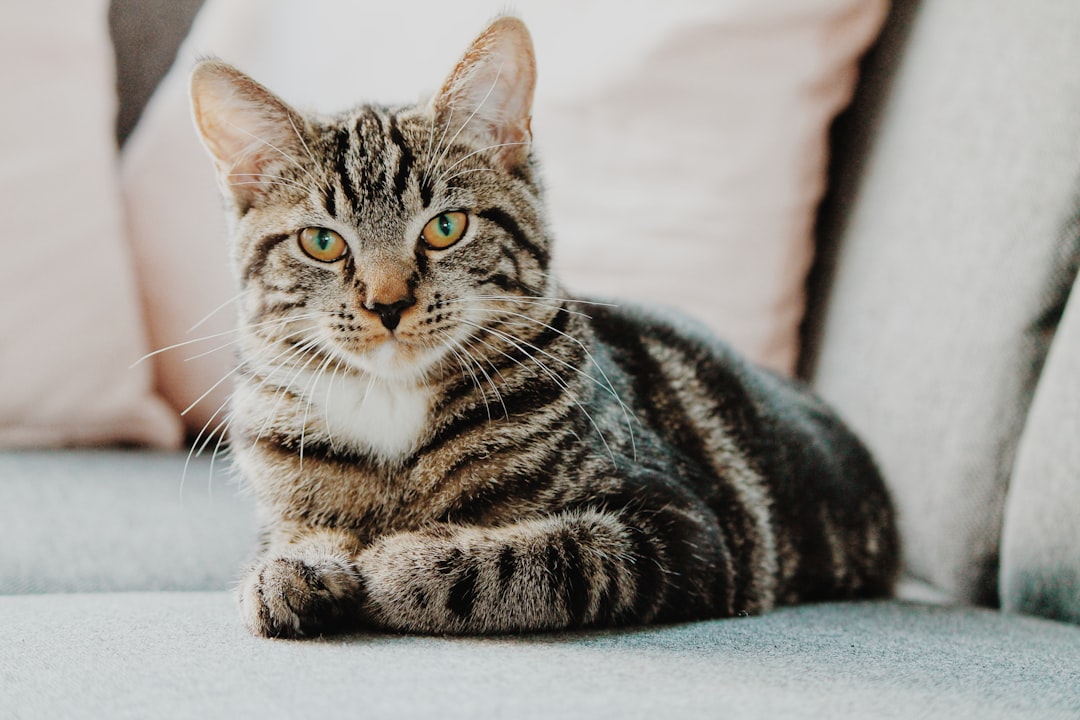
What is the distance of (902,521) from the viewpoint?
1.26m

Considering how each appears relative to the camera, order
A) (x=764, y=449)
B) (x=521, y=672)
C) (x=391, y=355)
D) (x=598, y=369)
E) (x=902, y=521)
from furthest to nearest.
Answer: (x=902, y=521) < (x=764, y=449) < (x=598, y=369) < (x=391, y=355) < (x=521, y=672)

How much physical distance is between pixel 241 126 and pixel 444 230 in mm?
252

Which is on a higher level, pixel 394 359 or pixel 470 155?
pixel 470 155

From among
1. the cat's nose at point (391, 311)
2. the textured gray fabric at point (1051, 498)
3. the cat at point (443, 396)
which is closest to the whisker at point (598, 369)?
the cat at point (443, 396)

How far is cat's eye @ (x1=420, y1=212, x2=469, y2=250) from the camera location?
91cm

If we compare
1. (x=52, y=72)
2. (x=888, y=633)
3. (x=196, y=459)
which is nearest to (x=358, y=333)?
(x=888, y=633)

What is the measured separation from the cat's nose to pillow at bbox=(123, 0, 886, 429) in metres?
0.65

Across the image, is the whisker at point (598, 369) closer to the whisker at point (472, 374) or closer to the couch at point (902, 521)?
the whisker at point (472, 374)

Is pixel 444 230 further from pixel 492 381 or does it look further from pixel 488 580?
pixel 488 580

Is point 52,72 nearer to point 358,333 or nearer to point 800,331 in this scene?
point 358,333

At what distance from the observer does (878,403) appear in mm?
1315

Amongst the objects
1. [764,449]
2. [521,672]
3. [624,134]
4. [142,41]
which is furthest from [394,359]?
[142,41]

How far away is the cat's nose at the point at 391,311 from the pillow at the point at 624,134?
0.65 metres

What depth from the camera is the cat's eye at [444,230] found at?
91cm
